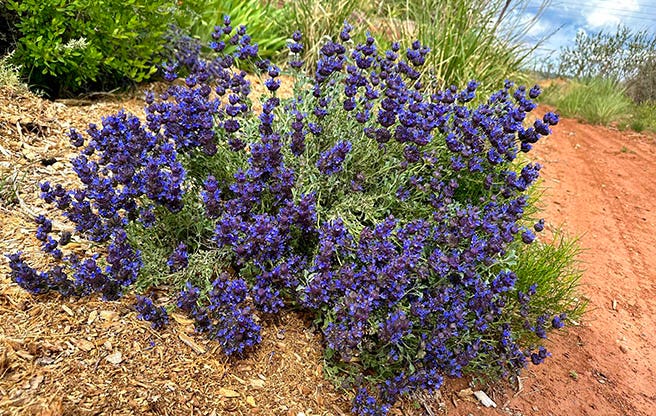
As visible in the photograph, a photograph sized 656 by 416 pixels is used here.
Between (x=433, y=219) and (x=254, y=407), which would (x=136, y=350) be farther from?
(x=433, y=219)

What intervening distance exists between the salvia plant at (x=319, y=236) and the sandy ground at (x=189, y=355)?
0.39 feet

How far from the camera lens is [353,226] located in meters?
2.53

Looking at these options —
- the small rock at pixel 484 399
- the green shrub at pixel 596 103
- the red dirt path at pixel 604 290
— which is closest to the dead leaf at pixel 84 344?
the small rock at pixel 484 399

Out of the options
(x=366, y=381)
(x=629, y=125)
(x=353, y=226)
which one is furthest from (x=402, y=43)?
(x=629, y=125)

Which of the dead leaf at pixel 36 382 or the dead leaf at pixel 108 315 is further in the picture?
the dead leaf at pixel 108 315

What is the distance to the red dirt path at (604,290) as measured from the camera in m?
2.78

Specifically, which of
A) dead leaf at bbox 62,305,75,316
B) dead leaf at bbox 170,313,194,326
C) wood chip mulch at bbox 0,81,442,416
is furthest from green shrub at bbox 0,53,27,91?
dead leaf at bbox 170,313,194,326

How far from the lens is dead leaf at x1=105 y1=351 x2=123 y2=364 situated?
2.01 metres

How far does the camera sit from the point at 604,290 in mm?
3848

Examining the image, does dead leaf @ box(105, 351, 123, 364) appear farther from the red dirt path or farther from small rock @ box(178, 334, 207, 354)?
the red dirt path

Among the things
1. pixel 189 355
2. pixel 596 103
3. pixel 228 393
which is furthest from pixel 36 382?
pixel 596 103

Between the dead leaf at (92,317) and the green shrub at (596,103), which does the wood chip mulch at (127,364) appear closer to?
the dead leaf at (92,317)

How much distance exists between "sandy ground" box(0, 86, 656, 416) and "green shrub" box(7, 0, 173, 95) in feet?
1.11

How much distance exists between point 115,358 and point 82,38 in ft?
9.13
